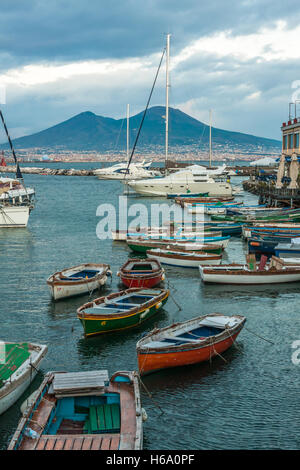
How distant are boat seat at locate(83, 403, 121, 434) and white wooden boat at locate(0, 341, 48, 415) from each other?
2973 millimetres

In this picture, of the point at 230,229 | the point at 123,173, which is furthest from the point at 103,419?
the point at 123,173

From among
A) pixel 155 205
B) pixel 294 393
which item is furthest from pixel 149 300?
pixel 155 205

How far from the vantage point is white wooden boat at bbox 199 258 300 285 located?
29.9 m

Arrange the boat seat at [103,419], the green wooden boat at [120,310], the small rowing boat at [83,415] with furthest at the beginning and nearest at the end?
the green wooden boat at [120,310]
the boat seat at [103,419]
the small rowing boat at [83,415]

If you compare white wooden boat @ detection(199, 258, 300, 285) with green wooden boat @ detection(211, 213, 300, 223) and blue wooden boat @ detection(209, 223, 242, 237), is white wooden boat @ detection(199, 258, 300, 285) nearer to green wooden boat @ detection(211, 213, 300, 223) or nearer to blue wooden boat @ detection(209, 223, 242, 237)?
blue wooden boat @ detection(209, 223, 242, 237)

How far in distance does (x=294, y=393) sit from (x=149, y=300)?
838cm

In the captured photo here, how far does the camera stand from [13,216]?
2079 inches

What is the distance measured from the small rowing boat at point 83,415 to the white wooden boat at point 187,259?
19.0m

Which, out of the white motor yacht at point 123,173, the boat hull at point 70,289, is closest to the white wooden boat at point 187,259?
the boat hull at point 70,289

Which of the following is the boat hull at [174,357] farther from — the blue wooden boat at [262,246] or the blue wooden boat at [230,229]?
the blue wooden boat at [230,229]

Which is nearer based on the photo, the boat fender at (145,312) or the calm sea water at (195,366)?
the calm sea water at (195,366)

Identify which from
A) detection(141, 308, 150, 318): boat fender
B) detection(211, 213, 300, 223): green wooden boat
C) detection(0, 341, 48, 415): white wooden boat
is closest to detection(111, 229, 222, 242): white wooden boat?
detection(211, 213, 300, 223): green wooden boat

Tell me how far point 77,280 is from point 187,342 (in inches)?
383

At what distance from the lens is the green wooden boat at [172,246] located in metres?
36.7
